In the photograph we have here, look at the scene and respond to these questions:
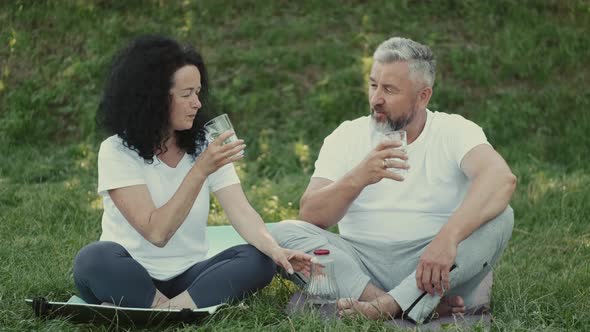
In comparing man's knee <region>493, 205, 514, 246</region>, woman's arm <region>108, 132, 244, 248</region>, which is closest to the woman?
woman's arm <region>108, 132, 244, 248</region>

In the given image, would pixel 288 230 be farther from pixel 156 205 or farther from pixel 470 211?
pixel 470 211

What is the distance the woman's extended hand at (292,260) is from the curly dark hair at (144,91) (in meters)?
0.71

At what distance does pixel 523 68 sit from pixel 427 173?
458 cm

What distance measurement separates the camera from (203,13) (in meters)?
9.80

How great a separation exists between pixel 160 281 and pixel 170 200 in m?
0.45

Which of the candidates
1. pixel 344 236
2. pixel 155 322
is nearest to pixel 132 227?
pixel 155 322

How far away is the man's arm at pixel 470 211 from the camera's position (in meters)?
4.20

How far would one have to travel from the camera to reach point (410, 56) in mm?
4766

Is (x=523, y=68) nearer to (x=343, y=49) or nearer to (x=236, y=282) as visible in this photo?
(x=343, y=49)

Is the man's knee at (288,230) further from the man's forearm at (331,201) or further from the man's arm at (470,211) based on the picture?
the man's arm at (470,211)

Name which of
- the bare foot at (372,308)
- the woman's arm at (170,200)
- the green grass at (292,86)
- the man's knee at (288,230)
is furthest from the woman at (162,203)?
the green grass at (292,86)

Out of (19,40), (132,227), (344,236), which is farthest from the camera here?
(19,40)

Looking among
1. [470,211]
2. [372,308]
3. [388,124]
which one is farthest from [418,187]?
[372,308]

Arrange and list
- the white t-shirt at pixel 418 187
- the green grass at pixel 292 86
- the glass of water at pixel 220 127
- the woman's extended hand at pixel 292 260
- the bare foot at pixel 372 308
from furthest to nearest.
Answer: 1. the green grass at pixel 292 86
2. the white t-shirt at pixel 418 187
3. the woman's extended hand at pixel 292 260
4. the bare foot at pixel 372 308
5. the glass of water at pixel 220 127
